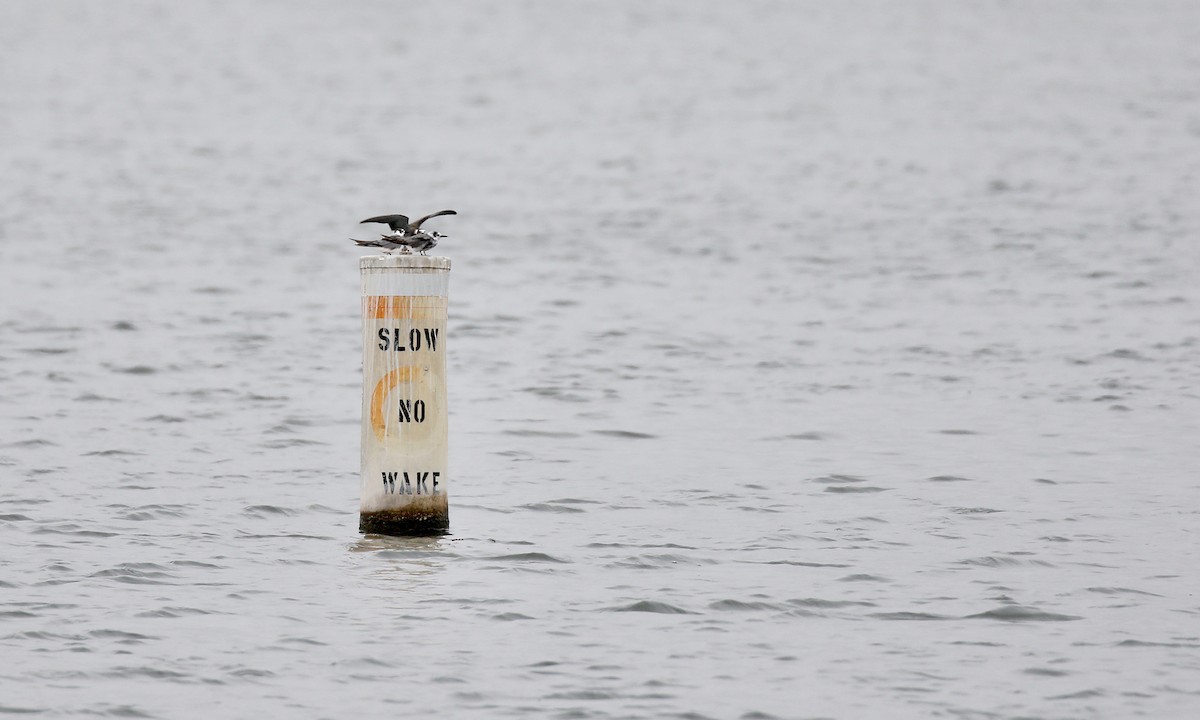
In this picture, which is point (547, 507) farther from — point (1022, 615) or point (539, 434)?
point (1022, 615)

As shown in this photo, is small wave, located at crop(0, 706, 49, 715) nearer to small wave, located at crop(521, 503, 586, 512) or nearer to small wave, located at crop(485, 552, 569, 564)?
small wave, located at crop(485, 552, 569, 564)

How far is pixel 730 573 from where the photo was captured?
1160 centimetres

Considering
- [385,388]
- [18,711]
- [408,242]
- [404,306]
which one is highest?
[408,242]

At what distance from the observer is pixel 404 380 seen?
12055mm

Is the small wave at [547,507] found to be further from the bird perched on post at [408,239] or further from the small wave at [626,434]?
the small wave at [626,434]

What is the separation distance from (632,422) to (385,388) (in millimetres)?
6050

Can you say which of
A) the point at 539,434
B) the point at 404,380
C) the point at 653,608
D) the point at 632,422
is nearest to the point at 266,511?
the point at 404,380

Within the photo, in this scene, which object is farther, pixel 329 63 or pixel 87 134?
pixel 329 63

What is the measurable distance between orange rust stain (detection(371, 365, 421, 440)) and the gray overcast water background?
33.4 inches

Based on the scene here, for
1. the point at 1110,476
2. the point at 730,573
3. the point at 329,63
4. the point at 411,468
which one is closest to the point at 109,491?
the point at 411,468

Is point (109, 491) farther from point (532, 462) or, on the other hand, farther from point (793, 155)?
point (793, 155)

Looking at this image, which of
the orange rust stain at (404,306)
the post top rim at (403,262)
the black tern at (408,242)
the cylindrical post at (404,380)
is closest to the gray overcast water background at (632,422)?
the cylindrical post at (404,380)

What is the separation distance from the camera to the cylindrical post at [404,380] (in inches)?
472

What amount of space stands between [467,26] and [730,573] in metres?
72.7
